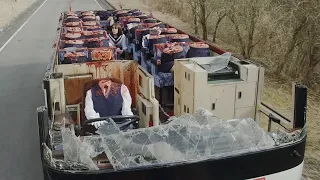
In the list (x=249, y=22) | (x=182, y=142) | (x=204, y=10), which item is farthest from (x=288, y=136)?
(x=204, y=10)

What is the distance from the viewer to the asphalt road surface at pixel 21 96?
22.9ft

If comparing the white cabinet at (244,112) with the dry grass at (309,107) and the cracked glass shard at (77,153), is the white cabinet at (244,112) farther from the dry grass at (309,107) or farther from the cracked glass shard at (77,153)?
the cracked glass shard at (77,153)

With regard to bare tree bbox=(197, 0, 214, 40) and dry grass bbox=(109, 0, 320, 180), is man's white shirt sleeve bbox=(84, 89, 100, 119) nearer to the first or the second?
dry grass bbox=(109, 0, 320, 180)

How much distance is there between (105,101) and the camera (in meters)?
5.59

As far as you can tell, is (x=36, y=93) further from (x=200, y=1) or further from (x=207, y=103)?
(x=200, y=1)

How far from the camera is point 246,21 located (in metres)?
14.1

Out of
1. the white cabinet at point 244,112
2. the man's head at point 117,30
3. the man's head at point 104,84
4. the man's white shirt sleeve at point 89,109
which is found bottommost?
the white cabinet at point 244,112

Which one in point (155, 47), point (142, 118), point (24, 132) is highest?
point (155, 47)

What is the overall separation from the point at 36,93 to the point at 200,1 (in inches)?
424

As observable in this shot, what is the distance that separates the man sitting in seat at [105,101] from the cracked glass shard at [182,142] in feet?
3.40

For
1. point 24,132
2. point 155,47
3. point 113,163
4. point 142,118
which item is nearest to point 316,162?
point 142,118

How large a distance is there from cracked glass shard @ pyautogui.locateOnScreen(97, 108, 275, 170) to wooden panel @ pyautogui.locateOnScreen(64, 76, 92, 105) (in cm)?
219

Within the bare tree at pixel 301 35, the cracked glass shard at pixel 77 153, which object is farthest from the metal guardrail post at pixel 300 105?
the bare tree at pixel 301 35

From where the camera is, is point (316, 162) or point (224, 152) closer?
point (224, 152)
